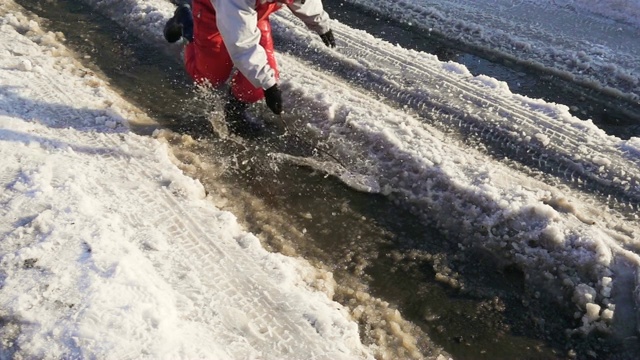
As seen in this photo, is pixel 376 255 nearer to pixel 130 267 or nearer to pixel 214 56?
pixel 130 267

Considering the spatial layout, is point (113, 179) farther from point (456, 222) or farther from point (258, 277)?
point (456, 222)

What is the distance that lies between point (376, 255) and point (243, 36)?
1.55 metres

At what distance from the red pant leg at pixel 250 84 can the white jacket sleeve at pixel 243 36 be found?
1.60 ft

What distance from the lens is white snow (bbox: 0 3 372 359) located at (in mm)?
2635

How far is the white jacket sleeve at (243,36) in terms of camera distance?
3.52 m

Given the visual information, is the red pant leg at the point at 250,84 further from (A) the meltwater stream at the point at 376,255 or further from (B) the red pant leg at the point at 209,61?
(A) the meltwater stream at the point at 376,255

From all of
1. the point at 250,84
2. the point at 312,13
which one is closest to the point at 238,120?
the point at 250,84

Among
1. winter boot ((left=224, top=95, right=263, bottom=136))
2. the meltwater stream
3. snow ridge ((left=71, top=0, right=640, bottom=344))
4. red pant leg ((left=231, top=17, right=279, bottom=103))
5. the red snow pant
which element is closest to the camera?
the meltwater stream

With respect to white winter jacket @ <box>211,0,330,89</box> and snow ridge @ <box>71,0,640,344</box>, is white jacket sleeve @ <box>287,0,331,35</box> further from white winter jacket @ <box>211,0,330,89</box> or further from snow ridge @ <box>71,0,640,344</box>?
snow ridge @ <box>71,0,640,344</box>

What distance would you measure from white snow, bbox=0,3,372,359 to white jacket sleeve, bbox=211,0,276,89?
816 millimetres

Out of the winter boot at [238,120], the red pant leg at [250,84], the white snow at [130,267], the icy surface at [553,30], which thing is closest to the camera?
the white snow at [130,267]

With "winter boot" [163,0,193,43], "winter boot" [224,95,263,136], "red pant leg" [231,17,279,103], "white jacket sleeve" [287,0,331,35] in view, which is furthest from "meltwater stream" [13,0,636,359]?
"white jacket sleeve" [287,0,331,35]

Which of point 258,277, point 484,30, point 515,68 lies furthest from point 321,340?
point 484,30

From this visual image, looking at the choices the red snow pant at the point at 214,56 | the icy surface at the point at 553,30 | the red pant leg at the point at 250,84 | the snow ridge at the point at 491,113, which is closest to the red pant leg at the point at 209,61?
the red snow pant at the point at 214,56
